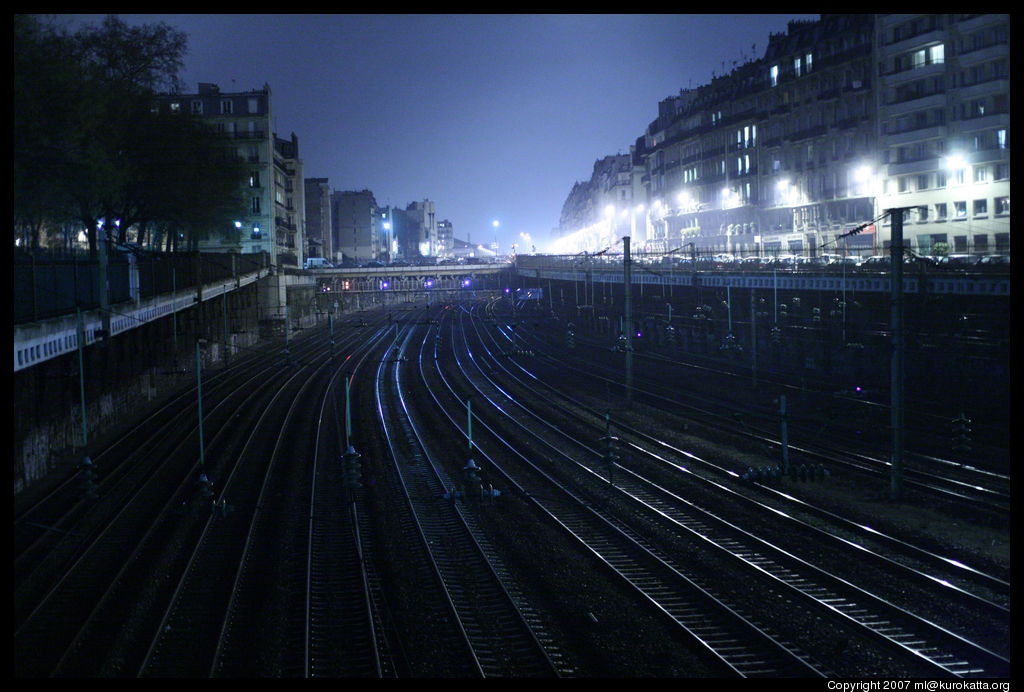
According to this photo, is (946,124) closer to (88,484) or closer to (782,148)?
(782,148)

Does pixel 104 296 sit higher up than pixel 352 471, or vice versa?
pixel 104 296

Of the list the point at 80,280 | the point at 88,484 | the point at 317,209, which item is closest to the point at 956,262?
the point at 80,280

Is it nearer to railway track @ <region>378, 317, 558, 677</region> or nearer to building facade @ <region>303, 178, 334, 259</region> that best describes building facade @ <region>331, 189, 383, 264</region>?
building facade @ <region>303, 178, 334, 259</region>

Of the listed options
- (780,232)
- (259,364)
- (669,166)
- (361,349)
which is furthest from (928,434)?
(669,166)

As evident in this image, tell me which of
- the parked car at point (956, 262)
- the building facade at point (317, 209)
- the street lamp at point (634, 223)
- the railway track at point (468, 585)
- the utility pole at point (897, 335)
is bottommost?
the railway track at point (468, 585)

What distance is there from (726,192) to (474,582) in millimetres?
67057

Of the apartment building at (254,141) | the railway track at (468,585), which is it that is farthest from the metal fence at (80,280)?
the apartment building at (254,141)

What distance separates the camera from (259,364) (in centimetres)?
4469

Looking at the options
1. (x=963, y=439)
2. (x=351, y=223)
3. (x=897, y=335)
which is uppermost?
(x=351, y=223)

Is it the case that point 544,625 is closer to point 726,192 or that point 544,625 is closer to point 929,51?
point 929,51

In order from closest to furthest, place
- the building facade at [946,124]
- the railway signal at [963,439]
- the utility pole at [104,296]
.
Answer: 1. the railway signal at [963,439]
2. the utility pole at [104,296]
3. the building facade at [946,124]

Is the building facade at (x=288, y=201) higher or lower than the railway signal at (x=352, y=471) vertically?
higher

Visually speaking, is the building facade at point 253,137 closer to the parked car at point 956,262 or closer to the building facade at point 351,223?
the parked car at point 956,262

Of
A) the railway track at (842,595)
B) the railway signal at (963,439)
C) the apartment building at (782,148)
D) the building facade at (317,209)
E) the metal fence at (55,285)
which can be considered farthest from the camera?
the building facade at (317,209)
